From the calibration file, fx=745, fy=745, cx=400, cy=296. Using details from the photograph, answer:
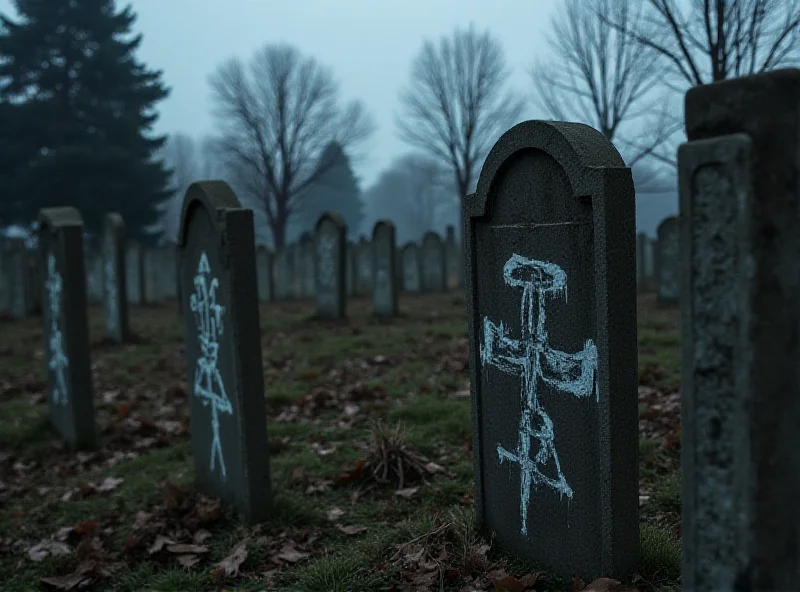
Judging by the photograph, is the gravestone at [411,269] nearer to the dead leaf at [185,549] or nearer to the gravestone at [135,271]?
the gravestone at [135,271]

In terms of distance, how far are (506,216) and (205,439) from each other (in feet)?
9.23

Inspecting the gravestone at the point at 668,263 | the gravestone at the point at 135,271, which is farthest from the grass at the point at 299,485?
the gravestone at the point at 135,271

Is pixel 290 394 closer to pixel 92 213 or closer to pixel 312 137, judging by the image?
pixel 92 213

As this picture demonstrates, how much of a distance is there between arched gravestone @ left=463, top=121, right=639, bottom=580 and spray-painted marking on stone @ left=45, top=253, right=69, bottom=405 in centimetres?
458

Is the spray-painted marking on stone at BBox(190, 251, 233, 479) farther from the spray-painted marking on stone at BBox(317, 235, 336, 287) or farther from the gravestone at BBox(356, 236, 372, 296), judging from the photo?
the gravestone at BBox(356, 236, 372, 296)

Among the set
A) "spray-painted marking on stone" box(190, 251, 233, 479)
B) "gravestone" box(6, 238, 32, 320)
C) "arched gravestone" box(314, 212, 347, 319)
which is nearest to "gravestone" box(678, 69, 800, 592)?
"spray-painted marking on stone" box(190, 251, 233, 479)

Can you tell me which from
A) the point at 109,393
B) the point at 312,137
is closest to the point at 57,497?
the point at 109,393

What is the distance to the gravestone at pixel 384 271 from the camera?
14.1m

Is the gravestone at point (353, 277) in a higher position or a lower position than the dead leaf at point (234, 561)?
higher

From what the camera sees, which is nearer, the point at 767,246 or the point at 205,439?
the point at 767,246

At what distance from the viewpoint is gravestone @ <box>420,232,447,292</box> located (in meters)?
21.5

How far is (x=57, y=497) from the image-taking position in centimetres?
533

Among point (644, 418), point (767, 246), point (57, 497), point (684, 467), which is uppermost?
point (767, 246)

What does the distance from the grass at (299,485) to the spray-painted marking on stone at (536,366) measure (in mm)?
434
